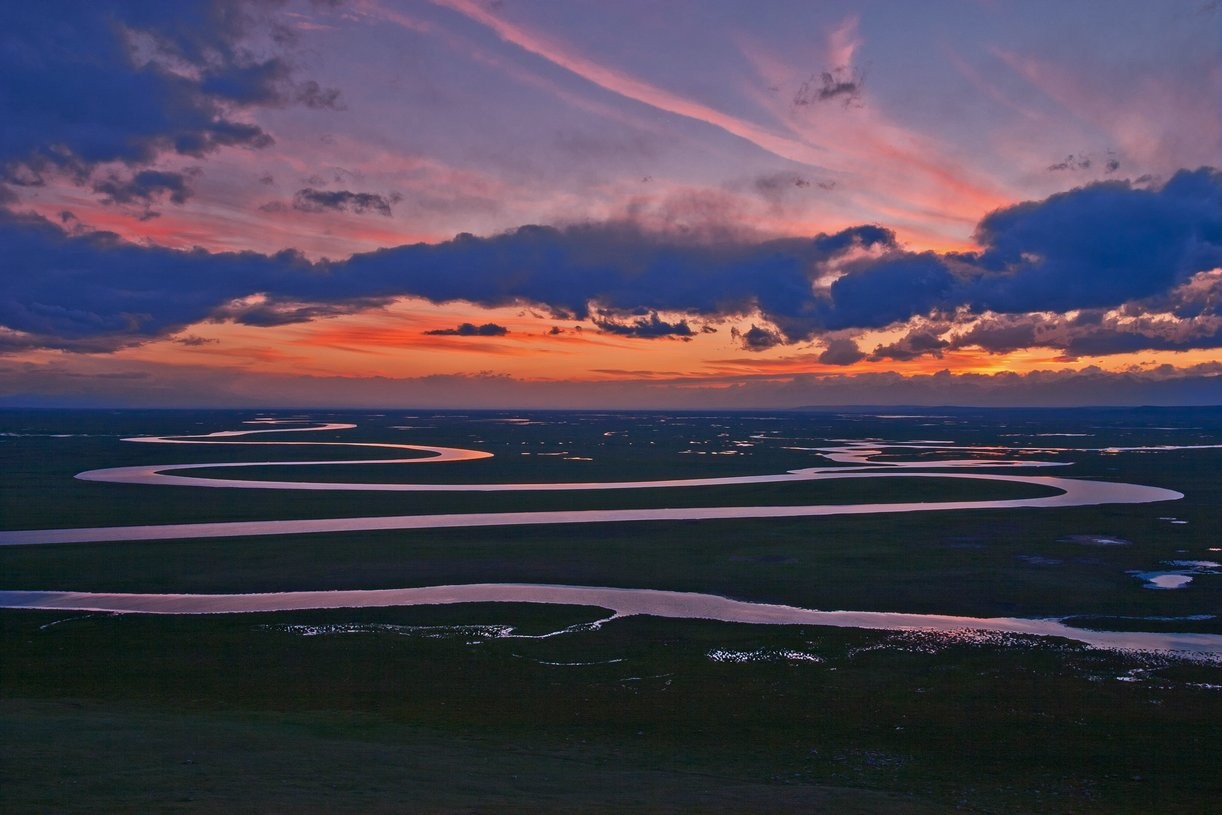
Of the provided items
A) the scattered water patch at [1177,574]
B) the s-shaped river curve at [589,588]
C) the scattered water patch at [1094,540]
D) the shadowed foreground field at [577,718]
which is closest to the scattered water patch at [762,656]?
the shadowed foreground field at [577,718]

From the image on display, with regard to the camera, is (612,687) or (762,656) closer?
(612,687)

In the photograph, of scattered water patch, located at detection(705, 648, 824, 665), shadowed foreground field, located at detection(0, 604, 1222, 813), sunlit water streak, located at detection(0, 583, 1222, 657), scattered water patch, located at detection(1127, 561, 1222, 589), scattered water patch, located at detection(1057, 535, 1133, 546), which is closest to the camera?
shadowed foreground field, located at detection(0, 604, 1222, 813)

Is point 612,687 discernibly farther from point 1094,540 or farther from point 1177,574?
point 1094,540

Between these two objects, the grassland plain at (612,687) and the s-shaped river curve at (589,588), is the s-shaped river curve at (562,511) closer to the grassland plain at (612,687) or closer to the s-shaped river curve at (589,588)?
the s-shaped river curve at (589,588)

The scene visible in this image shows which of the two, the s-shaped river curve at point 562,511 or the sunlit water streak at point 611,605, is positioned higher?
the s-shaped river curve at point 562,511

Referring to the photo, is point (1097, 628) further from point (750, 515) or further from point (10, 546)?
point (10, 546)

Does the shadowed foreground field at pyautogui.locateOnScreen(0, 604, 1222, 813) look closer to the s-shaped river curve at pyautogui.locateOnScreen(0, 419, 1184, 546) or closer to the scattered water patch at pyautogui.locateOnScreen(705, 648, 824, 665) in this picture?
the scattered water patch at pyautogui.locateOnScreen(705, 648, 824, 665)

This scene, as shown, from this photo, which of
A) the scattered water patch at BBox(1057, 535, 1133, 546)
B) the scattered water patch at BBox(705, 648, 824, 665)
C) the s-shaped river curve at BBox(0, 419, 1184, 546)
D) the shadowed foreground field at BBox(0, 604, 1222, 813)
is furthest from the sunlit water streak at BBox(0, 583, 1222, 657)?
the scattered water patch at BBox(1057, 535, 1133, 546)

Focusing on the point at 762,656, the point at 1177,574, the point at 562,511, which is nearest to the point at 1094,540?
the point at 1177,574
